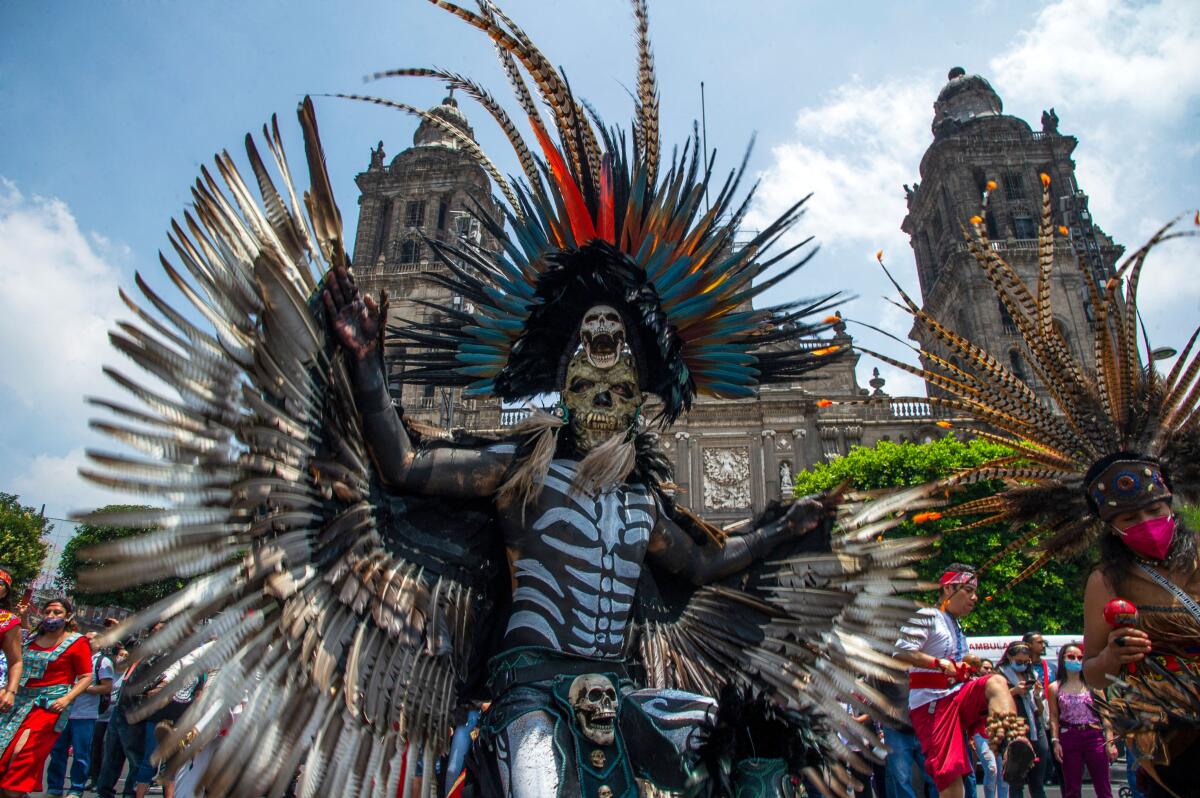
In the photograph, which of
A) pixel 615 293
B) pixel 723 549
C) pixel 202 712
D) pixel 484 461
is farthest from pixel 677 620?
pixel 202 712

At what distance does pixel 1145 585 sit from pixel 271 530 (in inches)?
130

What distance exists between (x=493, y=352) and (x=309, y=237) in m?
1.38

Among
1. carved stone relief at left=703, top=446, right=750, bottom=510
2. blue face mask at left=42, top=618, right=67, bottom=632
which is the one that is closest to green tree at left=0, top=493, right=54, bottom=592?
carved stone relief at left=703, top=446, right=750, bottom=510

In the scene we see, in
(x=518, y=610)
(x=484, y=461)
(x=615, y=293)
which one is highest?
(x=615, y=293)

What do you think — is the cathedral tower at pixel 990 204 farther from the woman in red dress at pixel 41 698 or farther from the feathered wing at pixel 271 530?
the feathered wing at pixel 271 530

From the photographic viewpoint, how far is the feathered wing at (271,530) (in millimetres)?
1893

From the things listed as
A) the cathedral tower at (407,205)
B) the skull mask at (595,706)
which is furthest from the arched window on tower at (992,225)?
the skull mask at (595,706)

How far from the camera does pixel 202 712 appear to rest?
182 cm

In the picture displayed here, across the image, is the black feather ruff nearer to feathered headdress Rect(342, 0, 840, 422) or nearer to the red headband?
feathered headdress Rect(342, 0, 840, 422)

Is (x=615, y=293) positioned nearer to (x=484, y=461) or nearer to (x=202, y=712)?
(x=484, y=461)

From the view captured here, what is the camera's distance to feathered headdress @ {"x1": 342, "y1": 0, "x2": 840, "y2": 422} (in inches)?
138

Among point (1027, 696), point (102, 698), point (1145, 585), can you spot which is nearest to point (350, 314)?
point (1145, 585)

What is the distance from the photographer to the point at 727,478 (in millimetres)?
35562

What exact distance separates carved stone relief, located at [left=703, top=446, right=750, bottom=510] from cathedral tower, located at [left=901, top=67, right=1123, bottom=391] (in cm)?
1264
